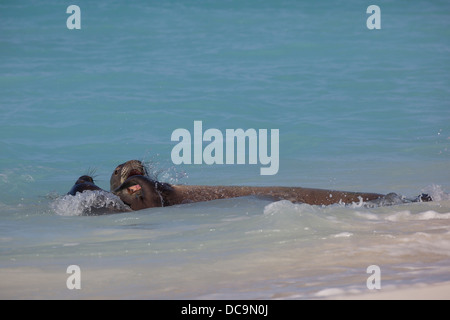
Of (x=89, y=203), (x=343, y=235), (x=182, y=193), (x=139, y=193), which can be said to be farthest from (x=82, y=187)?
(x=343, y=235)

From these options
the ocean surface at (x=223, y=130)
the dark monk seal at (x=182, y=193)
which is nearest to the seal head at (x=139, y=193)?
the dark monk seal at (x=182, y=193)

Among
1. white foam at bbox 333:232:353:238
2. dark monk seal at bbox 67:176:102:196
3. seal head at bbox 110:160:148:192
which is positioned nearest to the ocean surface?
white foam at bbox 333:232:353:238

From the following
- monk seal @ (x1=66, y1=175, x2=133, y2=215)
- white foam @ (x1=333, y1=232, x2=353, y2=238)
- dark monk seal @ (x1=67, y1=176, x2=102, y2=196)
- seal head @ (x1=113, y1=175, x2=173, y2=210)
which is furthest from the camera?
dark monk seal @ (x1=67, y1=176, x2=102, y2=196)

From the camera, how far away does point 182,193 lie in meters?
7.12

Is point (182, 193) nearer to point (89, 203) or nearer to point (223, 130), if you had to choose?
point (89, 203)

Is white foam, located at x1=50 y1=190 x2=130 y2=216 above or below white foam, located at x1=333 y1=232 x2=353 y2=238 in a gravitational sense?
above

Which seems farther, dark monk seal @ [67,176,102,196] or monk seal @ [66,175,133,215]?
dark monk seal @ [67,176,102,196]

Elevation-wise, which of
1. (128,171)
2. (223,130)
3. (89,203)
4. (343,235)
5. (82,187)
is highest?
(223,130)

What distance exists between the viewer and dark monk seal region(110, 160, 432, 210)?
265 inches

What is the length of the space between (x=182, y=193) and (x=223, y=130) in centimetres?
775

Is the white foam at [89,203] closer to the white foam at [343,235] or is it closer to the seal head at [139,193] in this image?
the seal head at [139,193]

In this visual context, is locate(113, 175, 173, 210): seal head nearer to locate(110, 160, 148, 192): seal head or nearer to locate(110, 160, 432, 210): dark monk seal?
locate(110, 160, 432, 210): dark monk seal

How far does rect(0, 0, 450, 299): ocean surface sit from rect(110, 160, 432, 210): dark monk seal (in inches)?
8.3

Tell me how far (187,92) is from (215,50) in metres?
3.36
